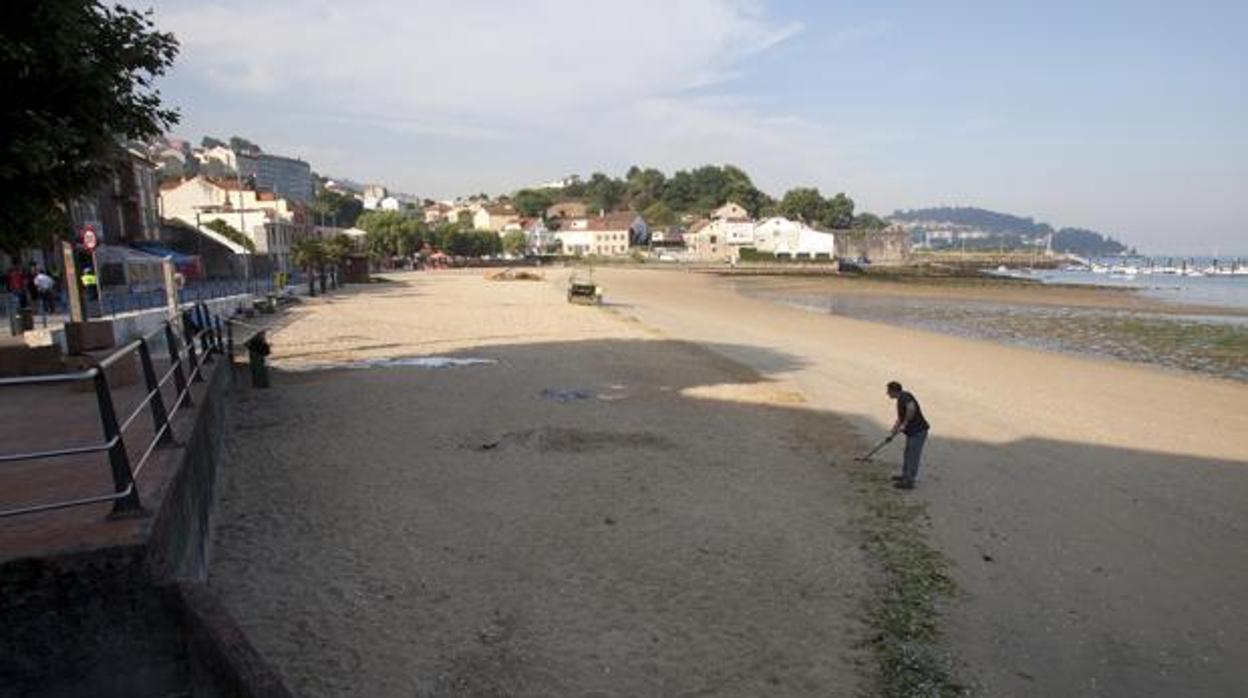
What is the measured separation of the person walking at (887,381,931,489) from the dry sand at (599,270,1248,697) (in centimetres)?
31

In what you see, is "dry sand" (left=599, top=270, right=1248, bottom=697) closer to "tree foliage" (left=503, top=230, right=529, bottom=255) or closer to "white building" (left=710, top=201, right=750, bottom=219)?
"tree foliage" (left=503, top=230, right=529, bottom=255)

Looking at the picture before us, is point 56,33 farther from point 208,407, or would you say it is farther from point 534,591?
point 534,591

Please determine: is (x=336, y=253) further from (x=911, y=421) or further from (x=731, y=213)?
(x=731, y=213)

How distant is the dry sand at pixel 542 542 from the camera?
19.9 ft

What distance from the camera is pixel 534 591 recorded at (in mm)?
7215

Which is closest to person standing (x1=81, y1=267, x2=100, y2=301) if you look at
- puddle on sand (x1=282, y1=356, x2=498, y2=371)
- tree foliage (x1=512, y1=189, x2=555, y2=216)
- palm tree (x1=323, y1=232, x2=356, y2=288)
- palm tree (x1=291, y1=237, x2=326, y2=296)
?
puddle on sand (x1=282, y1=356, x2=498, y2=371)

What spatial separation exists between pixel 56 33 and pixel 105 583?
6.51 meters

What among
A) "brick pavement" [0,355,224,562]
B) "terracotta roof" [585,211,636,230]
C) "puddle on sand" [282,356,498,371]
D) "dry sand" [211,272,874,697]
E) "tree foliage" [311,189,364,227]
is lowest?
"dry sand" [211,272,874,697]

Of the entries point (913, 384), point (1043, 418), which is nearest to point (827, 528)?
point (1043, 418)

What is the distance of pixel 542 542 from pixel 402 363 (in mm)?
12671

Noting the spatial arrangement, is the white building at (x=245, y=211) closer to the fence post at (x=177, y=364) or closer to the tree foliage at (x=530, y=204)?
the fence post at (x=177, y=364)

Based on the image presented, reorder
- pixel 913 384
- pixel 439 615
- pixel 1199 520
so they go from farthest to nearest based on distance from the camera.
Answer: pixel 913 384 < pixel 1199 520 < pixel 439 615

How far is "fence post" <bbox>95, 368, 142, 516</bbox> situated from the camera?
4531mm

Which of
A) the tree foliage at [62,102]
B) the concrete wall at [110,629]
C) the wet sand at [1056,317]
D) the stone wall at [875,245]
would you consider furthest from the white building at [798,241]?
the concrete wall at [110,629]
